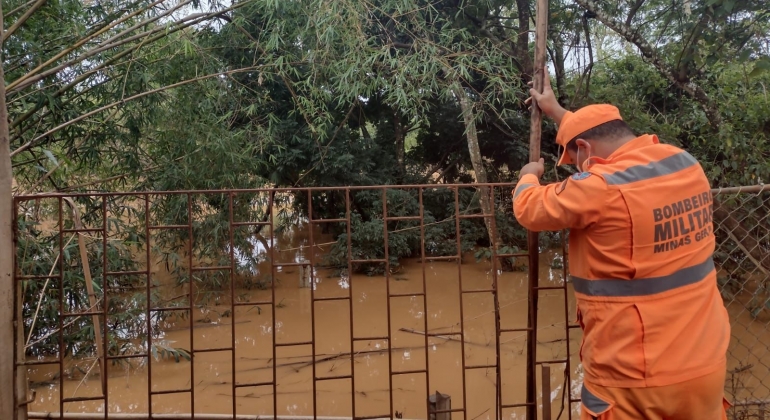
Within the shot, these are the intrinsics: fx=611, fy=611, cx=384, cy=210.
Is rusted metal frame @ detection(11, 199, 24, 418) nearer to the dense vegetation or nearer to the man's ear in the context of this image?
the dense vegetation

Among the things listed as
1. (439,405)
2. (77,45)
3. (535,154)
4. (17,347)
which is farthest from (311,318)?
(535,154)

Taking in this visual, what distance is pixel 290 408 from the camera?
5.13 metres

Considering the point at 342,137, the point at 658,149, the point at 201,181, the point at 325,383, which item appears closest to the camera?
the point at 658,149

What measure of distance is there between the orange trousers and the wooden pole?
78 centimetres

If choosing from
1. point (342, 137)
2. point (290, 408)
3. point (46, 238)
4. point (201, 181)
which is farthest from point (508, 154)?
point (46, 238)

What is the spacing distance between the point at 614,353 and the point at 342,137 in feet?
25.2

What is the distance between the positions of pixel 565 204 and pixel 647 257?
28cm

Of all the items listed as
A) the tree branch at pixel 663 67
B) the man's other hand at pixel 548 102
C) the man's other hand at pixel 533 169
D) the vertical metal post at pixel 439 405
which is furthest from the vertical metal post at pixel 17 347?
the tree branch at pixel 663 67

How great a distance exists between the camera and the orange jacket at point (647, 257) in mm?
1737

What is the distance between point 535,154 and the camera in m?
2.42

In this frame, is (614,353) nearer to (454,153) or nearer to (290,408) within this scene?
(290,408)

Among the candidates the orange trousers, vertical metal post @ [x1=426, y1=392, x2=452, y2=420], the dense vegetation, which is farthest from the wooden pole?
the dense vegetation

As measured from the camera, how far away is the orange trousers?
1767mm

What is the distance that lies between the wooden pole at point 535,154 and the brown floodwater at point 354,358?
1160mm
